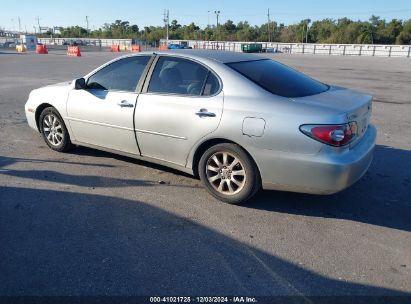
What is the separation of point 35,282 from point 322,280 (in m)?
2.16

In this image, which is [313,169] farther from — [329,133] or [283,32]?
[283,32]

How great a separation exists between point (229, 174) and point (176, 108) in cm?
96

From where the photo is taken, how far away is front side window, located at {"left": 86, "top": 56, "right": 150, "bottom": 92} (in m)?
4.84

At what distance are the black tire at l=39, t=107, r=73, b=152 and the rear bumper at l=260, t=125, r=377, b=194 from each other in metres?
3.16

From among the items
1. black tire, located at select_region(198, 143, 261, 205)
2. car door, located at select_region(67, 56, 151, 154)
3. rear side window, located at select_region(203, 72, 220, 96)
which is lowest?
black tire, located at select_region(198, 143, 261, 205)

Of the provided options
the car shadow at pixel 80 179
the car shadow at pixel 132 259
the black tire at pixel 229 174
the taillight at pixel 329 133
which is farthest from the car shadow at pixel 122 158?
the taillight at pixel 329 133

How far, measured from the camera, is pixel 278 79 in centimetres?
441

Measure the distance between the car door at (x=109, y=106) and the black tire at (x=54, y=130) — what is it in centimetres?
32

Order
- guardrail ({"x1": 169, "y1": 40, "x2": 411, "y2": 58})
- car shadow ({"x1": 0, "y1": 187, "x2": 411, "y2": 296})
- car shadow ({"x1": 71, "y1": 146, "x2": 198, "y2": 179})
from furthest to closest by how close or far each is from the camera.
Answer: guardrail ({"x1": 169, "y1": 40, "x2": 411, "y2": 58}), car shadow ({"x1": 71, "y1": 146, "x2": 198, "y2": 179}), car shadow ({"x1": 0, "y1": 187, "x2": 411, "y2": 296})

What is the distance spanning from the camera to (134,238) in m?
3.50

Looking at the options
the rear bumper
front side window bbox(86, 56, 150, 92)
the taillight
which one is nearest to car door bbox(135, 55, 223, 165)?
front side window bbox(86, 56, 150, 92)

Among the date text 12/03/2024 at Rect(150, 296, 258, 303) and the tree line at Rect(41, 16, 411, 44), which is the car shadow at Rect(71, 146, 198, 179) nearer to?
the date text 12/03/2024 at Rect(150, 296, 258, 303)

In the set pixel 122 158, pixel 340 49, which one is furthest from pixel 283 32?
pixel 122 158

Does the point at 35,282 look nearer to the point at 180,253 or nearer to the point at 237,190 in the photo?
the point at 180,253
